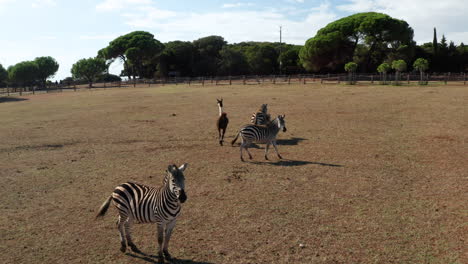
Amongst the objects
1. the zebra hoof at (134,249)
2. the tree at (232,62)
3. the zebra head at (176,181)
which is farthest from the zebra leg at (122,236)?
the tree at (232,62)

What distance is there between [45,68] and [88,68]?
12621mm

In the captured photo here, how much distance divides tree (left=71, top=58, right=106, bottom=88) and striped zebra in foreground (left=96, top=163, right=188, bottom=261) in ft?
272

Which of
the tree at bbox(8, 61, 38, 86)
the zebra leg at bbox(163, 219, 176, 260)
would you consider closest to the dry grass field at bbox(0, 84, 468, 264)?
the zebra leg at bbox(163, 219, 176, 260)

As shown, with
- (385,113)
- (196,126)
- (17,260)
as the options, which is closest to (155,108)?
(196,126)

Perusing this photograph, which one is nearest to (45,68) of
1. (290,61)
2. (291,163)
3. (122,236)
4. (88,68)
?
(88,68)

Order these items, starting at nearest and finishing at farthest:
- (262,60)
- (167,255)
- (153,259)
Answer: (167,255) → (153,259) → (262,60)

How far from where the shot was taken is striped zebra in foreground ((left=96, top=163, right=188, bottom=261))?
242 inches

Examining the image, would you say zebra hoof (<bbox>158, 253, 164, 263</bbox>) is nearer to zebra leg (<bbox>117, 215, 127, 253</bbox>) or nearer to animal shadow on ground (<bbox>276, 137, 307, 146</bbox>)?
zebra leg (<bbox>117, 215, 127, 253</bbox>)

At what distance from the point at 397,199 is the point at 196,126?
13.9 metres

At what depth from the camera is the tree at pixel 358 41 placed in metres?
58.5

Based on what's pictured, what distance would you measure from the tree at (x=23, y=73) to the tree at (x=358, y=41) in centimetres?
6134

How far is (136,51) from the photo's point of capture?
3226 inches

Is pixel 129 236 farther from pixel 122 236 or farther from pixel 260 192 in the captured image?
pixel 260 192

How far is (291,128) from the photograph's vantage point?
20.0 meters
